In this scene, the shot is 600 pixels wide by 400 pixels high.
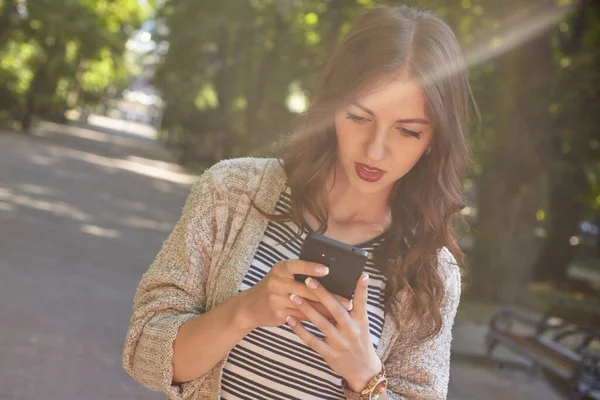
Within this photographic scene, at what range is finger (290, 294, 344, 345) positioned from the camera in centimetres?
201

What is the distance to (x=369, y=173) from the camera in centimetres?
243

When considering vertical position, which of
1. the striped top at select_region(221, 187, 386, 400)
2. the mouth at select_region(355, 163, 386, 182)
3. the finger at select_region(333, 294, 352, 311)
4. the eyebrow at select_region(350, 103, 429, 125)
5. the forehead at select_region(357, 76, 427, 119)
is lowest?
the striped top at select_region(221, 187, 386, 400)

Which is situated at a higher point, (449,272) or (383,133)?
(383,133)

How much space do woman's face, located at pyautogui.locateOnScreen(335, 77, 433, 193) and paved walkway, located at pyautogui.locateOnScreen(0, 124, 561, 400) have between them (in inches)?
152

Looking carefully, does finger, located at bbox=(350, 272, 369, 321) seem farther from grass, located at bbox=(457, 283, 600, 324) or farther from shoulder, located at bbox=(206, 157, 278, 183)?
grass, located at bbox=(457, 283, 600, 324)

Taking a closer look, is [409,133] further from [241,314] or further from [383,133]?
[241,314]

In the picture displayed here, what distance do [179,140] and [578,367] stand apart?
1417 inches

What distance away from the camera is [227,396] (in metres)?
2.37

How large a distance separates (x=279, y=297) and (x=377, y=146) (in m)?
0.57

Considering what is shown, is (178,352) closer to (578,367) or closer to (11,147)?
(578,367)

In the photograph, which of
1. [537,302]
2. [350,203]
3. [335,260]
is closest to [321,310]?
[335,260]

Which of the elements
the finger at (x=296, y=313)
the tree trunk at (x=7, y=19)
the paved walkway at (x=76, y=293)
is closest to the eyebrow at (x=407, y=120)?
the finger at (x=296, y=313)

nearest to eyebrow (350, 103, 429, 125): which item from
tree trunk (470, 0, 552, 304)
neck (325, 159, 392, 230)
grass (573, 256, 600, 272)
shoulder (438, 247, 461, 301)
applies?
neck (325, 159, 392, 230)

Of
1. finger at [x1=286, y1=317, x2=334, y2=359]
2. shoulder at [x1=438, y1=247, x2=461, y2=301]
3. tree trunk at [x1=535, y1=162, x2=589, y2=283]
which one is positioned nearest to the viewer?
finger at [x1=286, y1=317, x2=334, y2=359]
